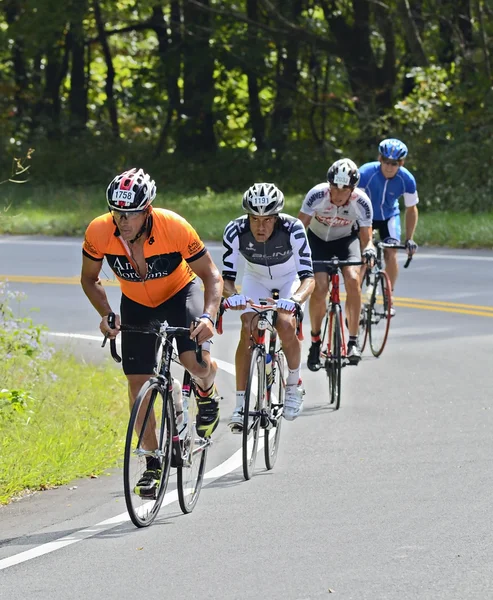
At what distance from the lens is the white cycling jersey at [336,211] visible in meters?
12.0

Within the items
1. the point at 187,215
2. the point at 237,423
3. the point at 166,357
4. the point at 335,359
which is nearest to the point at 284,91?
the point at 187,215

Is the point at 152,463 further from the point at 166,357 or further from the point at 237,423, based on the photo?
the point at 237,423

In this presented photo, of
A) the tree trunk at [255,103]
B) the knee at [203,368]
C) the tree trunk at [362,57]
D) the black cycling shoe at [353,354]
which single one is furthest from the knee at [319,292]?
the tree trunk at [255,103]

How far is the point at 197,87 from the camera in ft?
128

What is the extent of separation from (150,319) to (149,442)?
83 cm

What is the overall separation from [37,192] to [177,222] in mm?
27655

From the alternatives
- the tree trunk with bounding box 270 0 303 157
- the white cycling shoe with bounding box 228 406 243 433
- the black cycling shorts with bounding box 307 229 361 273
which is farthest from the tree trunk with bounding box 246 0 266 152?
the white cycling shoe with bounding box 228 406 243 433

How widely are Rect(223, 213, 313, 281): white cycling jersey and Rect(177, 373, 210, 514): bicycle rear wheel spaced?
5.25 ft

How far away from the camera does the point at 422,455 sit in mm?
9320

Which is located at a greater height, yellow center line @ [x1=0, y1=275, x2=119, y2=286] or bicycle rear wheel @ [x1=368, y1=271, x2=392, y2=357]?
bicycle rear wheel @ [x1=368, y1=271, x2=392, y2=357]

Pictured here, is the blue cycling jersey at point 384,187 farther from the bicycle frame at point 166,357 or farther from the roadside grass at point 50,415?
the bicycle frame at point 166,357

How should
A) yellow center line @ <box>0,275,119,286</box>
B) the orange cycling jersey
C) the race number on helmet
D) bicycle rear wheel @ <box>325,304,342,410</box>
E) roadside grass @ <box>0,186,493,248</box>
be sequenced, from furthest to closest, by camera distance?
roadside grass @ <box>0,186,493,248</box> → yellow center line @ <box>0,275,119,286</box> → bicycle rear wheel @ <box>325,304,342,410</box> → the orange cycling jersey → the race number on helmet

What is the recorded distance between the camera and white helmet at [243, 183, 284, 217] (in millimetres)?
9148

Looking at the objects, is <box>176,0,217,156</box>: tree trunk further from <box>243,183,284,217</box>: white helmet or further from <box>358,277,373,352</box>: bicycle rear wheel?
<box>243,183,284,217</box>: white helmet
